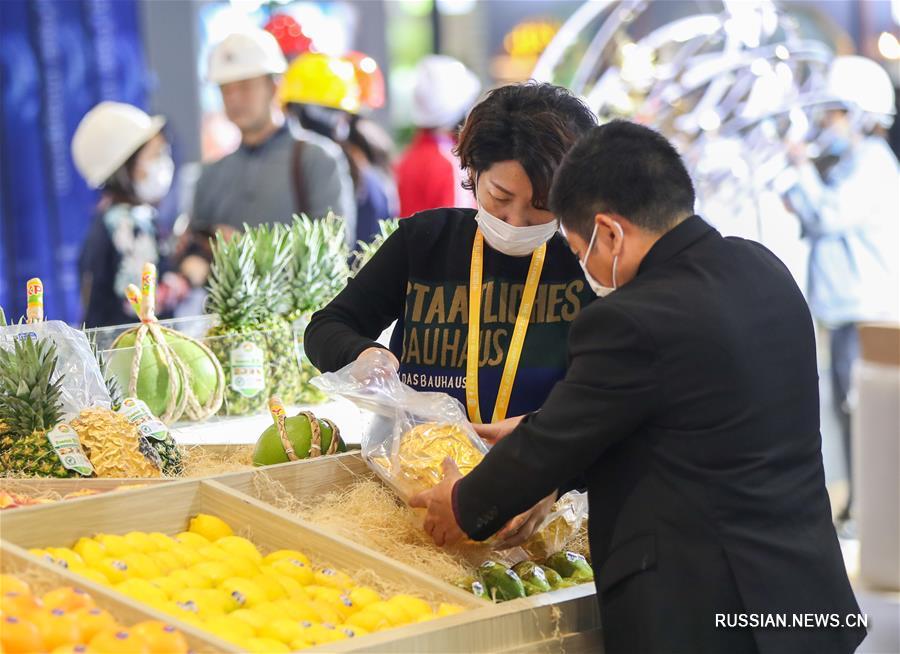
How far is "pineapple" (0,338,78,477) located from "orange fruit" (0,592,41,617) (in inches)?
33.6

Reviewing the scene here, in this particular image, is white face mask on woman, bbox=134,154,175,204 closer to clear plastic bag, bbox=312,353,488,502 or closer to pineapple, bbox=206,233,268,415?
pineapple, bbox=206,233,268,415

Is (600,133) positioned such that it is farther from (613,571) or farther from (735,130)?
(735,130)

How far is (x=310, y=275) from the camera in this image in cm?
404

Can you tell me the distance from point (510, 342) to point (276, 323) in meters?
1.45

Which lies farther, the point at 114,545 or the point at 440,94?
the point at 440,94

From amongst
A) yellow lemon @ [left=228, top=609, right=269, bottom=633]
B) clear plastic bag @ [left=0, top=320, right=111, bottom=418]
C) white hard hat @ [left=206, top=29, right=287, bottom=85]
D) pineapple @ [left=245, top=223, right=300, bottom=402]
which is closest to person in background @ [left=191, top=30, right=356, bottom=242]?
white hard hat @ [left=206, top=29, right=287, bottom=85]

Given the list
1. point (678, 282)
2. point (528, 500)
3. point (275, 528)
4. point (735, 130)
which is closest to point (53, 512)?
point (275, 528)

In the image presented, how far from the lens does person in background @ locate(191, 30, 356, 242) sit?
5.65 meters

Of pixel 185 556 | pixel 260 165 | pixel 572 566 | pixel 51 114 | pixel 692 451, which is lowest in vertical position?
pixel 572 566

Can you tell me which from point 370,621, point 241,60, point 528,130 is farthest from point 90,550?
point 241,60

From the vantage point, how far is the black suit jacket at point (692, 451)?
6.25 feet

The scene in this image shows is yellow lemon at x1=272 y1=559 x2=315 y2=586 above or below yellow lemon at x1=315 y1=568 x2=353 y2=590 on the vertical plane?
above

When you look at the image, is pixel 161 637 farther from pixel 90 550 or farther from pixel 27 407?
pixel 27 407

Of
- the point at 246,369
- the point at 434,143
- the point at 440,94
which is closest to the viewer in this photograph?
the point at 246,369
